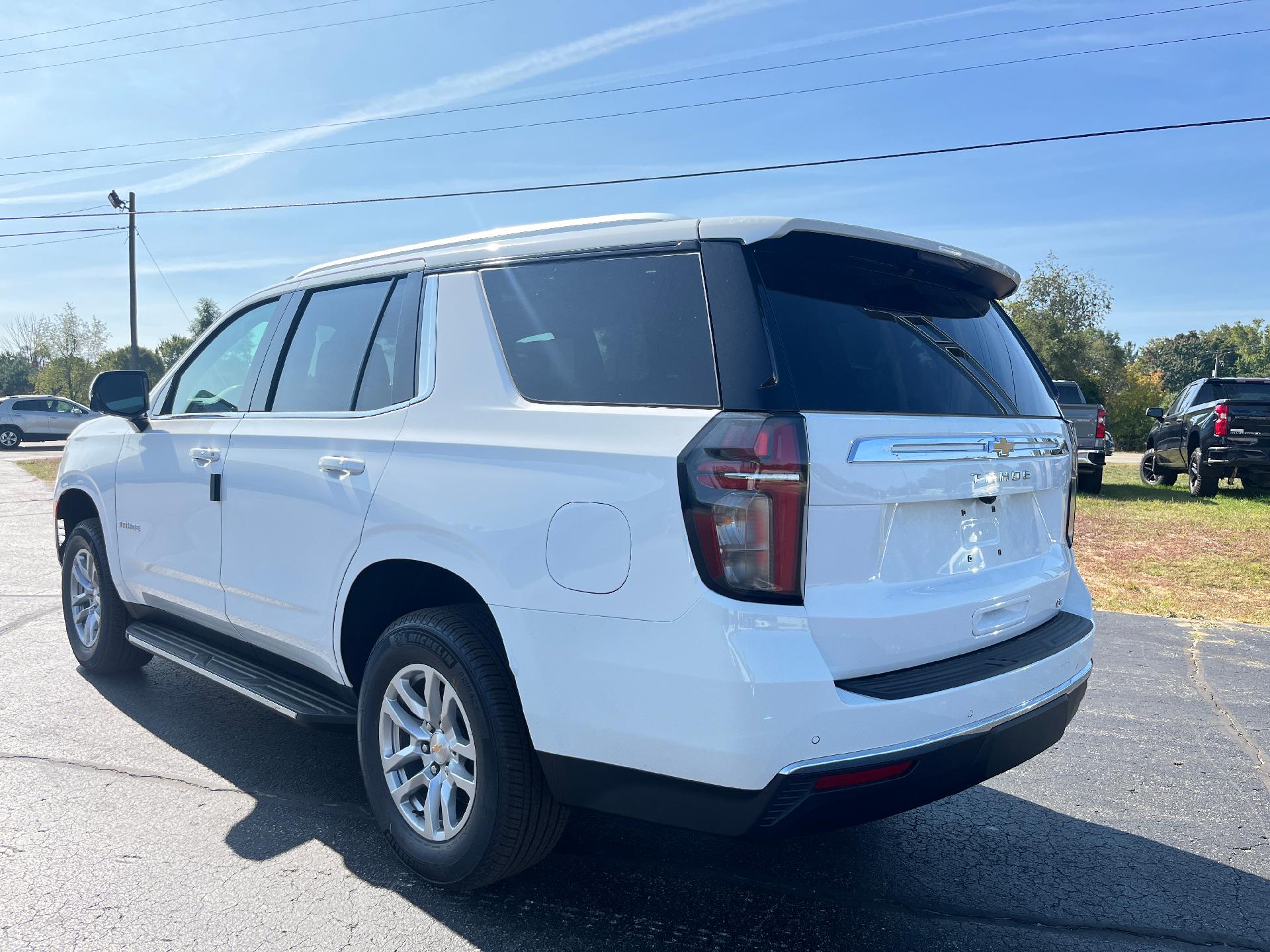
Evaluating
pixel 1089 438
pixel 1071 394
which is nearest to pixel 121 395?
pixel 1089 438

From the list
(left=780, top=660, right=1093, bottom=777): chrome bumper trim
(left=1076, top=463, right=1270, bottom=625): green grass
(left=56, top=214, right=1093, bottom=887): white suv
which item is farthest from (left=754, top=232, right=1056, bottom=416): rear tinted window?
(left=1076, top=463, right=1270, bottom=625): green grass

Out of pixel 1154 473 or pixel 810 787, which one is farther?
pixel 1154 473

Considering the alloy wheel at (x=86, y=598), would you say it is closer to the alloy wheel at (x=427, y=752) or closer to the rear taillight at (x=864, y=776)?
the alloy wheel at (x=427, y=752)

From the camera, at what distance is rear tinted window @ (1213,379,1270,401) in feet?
50.2

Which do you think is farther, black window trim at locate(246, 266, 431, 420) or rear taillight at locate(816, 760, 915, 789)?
Result: black window trim at locate(246, 266, 431, 420)

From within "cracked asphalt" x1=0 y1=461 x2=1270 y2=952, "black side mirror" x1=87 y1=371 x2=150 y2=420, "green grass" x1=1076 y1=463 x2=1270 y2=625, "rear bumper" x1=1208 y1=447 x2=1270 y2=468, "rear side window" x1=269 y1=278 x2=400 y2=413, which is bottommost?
"cracked asphalt" x1=0 y1=461 x2=1270 y2=952

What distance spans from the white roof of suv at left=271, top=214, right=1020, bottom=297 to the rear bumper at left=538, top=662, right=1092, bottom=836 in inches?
53.4

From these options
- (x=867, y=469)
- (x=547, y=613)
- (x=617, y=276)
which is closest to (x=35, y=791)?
(x=547, y=613)

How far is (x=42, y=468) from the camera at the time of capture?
2166 cm

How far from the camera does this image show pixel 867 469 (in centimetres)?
243

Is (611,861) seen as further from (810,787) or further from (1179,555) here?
(1179,555)

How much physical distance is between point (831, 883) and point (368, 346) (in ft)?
8.03

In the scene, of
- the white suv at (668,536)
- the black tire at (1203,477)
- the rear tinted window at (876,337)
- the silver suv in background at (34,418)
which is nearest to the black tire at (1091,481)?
the black tire at (1203,477)

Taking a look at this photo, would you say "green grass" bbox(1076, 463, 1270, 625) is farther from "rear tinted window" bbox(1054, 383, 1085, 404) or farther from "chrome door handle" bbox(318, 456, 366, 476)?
"chrome door handle" bbox(318, 456, 366, 476)
